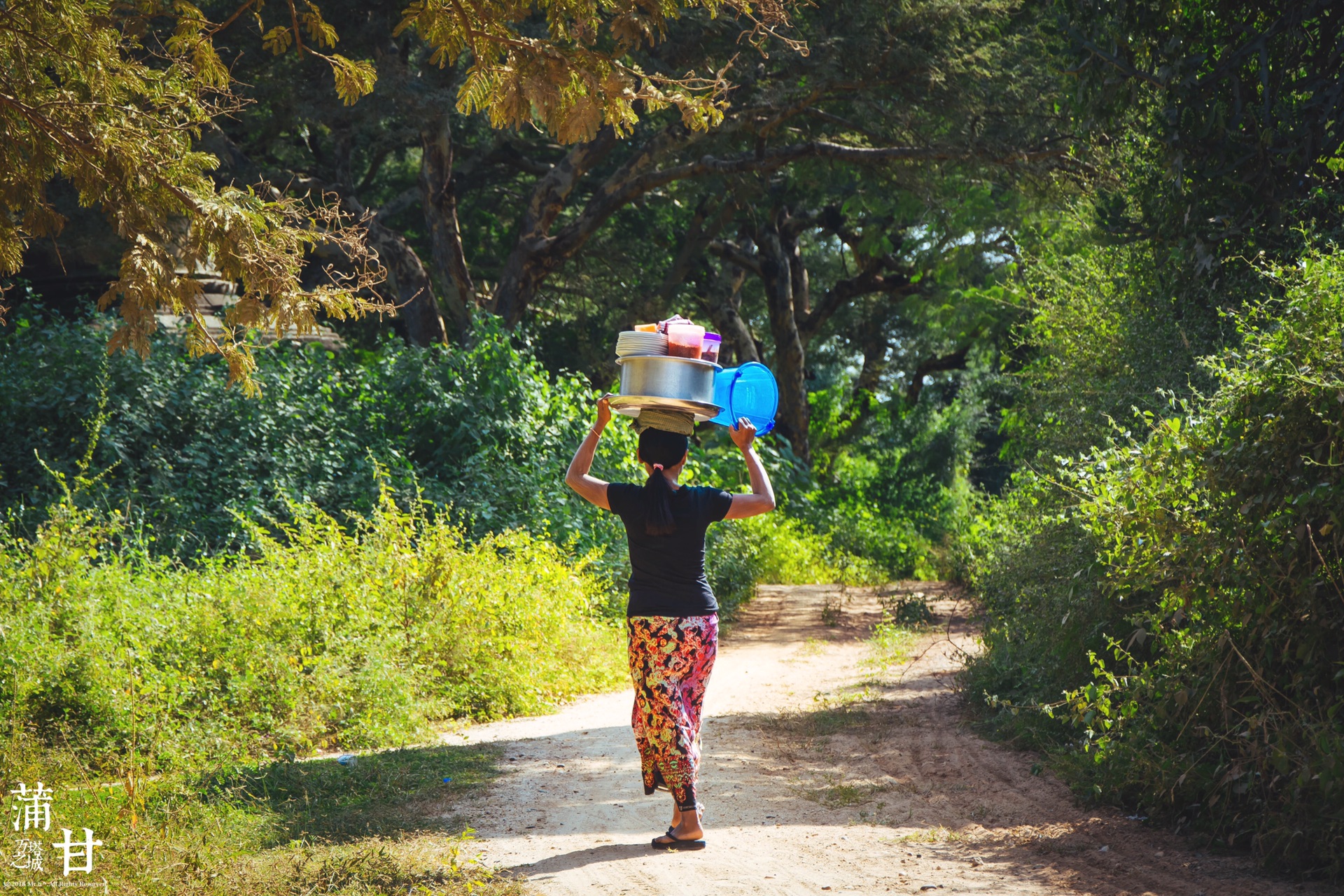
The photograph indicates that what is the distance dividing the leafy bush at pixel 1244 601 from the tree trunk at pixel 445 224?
37.0ft

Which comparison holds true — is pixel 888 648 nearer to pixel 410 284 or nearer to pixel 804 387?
pixel 410 284

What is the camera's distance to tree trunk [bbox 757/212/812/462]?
2177 centimetres

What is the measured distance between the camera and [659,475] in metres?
4.40

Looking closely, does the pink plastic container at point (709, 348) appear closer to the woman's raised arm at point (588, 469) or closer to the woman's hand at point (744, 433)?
the woman's hand at point (744, 433)

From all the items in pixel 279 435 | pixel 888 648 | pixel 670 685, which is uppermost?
pixel 279 435

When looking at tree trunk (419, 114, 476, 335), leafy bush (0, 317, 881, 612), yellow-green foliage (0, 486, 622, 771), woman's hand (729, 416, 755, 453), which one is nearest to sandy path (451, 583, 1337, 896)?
yellow-green foliage (0, 486, 622, 771)

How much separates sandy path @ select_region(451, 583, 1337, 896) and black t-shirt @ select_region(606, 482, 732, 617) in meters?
1.06

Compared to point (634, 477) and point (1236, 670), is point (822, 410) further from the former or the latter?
point (1236, 670)

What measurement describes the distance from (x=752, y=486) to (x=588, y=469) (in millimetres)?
694

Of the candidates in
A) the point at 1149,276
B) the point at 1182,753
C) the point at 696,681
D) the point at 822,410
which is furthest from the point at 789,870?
the point at 822,410

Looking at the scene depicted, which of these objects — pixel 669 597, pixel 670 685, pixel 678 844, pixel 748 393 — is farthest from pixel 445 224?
pixel 678 844

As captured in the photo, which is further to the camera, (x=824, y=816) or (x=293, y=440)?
(x=293, y=440)

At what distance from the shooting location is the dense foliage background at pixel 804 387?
465 centimetres

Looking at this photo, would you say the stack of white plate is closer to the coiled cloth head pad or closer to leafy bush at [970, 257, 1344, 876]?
the coiled cloth head pad
